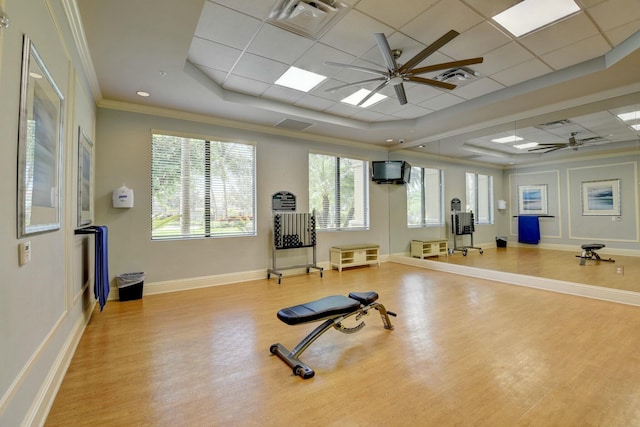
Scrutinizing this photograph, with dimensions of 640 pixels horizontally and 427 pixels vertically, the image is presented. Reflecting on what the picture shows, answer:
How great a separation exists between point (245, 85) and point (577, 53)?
4.21 m

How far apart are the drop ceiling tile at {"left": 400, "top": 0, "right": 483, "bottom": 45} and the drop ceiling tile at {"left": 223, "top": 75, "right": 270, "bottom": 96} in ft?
7.16

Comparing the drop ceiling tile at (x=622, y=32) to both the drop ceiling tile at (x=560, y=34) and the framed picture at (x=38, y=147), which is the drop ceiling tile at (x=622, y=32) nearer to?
the drop ceiling tile at (x=560, y=34)

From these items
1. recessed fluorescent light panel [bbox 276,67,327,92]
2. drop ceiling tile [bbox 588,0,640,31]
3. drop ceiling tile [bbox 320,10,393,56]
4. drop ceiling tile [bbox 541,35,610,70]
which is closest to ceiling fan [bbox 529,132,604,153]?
drop ceiling tile [bbox 541,35,610,70]

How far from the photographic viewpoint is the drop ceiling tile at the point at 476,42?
122 inches

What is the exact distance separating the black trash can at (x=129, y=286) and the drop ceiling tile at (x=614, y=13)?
622 centimetres

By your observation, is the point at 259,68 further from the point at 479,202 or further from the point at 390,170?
the point at 479,202

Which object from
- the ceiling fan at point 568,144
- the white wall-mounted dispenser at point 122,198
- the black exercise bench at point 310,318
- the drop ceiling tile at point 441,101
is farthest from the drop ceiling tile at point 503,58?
the white wall-mounted dispenser at point 122,198

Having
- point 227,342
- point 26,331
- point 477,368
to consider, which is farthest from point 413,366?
point 26,331

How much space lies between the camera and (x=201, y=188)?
5277 millimetres

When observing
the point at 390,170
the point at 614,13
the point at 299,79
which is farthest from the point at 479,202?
the point at 299,79

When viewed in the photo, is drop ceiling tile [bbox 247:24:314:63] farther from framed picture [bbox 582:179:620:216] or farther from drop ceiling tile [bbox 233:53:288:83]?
framed picture [bbox 582:179:620:216]

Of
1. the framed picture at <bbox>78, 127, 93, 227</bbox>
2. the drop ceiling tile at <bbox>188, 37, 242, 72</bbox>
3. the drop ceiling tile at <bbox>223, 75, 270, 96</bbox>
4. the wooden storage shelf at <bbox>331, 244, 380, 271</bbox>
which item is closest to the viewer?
the framed picture at <bbox>78, 127, 93, 227</bbox>

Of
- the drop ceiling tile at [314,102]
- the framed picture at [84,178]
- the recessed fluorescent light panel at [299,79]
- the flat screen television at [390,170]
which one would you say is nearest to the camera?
the framed picture at [84,178]

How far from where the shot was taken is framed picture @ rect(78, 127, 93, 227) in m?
3.24
